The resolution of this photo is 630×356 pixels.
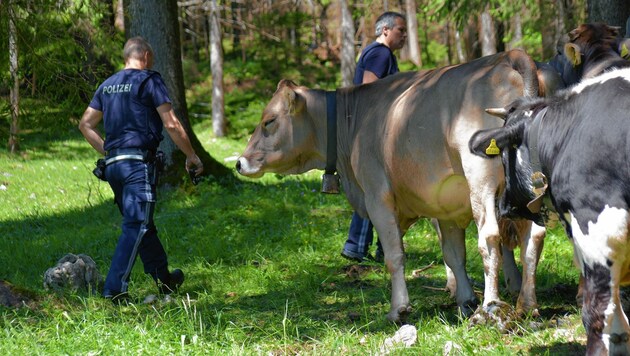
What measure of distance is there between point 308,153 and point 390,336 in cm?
226

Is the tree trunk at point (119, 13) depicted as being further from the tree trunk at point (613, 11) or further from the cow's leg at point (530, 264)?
the cow's leg at point (530, 264)

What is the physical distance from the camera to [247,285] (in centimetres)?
838

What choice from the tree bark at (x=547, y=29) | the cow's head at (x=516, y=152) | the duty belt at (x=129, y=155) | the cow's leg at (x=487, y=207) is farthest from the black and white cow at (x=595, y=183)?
the tree bark at (x=547, y=29)

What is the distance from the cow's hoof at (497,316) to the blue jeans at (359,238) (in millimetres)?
2922

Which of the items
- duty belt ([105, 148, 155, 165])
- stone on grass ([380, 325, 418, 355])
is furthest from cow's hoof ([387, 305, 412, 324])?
duty belt ([105, 148, 155, 165])

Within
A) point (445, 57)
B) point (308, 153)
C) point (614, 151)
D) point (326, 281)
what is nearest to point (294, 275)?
point (326, 281)

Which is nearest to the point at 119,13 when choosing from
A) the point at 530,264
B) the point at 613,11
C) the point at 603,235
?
the point at 613,11

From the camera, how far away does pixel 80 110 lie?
1116 centimetres

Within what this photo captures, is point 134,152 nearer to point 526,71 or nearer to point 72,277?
point 72,277

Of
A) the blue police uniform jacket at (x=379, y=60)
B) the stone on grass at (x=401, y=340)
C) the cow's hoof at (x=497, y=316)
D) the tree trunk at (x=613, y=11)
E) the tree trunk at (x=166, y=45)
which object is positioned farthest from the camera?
the tree trunk at (x=166, y=45)

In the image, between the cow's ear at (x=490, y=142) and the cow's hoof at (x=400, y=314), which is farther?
the cow's hoof at (x=400, y=314)

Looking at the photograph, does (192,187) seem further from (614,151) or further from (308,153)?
(614,151)

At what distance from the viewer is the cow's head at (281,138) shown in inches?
304

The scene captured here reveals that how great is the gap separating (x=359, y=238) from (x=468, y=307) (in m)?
2.27
